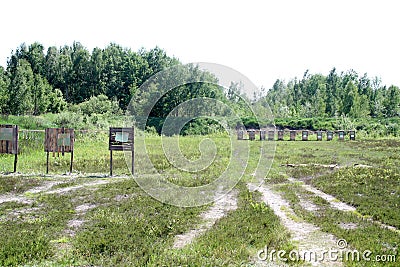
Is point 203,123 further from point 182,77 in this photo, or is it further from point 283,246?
point 283,246

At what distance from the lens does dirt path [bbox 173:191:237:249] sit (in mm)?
8308

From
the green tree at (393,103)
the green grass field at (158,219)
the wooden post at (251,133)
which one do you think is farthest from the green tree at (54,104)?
the green tree at (393,103)

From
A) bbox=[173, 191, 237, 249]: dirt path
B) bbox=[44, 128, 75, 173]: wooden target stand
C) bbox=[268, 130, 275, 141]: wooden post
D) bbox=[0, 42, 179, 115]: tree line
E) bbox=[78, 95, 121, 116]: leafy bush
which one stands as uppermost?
bbox=[0, 42, 179, 115]: tree line

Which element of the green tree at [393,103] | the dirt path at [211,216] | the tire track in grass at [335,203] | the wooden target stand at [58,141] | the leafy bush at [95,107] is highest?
the green tree at [393,103]

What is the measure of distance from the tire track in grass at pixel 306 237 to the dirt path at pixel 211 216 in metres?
1.19

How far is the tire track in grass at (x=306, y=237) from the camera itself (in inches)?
279

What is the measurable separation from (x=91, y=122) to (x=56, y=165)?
82.0 feet

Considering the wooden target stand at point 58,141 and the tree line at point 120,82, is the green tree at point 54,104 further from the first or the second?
the wooden target stand at point 58,141

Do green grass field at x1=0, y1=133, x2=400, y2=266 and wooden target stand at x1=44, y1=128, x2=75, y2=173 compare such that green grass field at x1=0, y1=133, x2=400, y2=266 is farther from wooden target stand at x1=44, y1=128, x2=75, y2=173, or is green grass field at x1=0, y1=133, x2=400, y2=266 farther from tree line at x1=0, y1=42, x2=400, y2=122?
tree line at x1=0, y1=42, x2=400, y2=122

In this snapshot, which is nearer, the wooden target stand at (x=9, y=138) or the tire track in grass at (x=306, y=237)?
the tire track in grass at (x=306, y=237)

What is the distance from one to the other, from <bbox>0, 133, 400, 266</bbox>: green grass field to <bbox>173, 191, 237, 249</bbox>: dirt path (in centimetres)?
17

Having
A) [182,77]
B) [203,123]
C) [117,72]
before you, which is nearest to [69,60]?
[117,72]

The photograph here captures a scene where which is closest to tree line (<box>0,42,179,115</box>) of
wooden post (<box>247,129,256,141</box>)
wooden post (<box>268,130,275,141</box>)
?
wooden post (<box>247,129,256,141</box>)

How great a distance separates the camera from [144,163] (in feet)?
69.8
